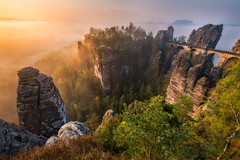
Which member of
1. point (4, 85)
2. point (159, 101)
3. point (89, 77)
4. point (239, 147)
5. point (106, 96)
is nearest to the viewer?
point (159, 101)

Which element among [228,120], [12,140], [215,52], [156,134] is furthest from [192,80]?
[215,52]

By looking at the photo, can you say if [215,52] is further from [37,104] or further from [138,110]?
[37,104]

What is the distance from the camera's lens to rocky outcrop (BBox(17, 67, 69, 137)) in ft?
52.5

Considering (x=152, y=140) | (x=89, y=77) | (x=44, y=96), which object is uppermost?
(x=152, y=140)

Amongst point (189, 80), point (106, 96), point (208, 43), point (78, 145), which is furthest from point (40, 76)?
point (208, 43)

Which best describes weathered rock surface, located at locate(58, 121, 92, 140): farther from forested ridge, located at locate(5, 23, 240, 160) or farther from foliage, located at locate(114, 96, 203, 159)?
foliage, located at locate(114, 96, 203, 159)

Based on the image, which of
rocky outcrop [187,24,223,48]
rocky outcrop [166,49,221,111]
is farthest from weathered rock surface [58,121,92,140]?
rocky outcrop [187,24,223,48]

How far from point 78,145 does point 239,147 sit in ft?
44.7

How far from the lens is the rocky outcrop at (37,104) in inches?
630

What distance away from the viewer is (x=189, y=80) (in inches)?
959

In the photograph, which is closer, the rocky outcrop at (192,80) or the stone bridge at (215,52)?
the rocky outcrop at (192,80)

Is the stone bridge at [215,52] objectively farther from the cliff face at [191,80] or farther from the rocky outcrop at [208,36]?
the cliff face at [191,80]

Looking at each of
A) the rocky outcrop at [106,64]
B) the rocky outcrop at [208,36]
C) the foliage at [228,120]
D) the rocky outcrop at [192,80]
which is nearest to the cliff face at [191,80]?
the rocky outcrop at [192,80]

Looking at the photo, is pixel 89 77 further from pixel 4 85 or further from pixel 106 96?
pixel 4 85
